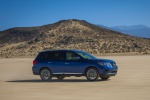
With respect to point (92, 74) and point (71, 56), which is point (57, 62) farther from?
point (92, 74)

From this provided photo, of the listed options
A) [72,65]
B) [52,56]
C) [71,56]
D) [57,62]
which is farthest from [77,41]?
[72,65]

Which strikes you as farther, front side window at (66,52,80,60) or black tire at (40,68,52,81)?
black tire at (40,68,52,81)

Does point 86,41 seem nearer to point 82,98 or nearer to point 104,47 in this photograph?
→ point 104,47

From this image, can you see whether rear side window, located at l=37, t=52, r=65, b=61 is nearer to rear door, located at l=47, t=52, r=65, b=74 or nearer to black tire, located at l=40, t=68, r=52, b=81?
rear door, located at l=47, t=52, r=65, b=74

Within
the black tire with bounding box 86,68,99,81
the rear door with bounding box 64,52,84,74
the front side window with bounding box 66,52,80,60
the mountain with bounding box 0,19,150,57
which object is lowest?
the black tire with bounding box 86,68,99,81

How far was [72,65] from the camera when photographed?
22891 millimetres

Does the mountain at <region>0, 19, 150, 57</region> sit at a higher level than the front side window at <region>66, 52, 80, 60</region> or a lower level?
higher

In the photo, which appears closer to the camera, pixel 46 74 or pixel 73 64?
pixel 73 64

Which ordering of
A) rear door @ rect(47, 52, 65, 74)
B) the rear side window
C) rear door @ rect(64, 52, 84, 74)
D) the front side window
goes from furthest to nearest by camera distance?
the rear side window → rear door @ rect(47, 52, 65, 74) → the front side window → rear door @ rect(64, 52, 84, 74)

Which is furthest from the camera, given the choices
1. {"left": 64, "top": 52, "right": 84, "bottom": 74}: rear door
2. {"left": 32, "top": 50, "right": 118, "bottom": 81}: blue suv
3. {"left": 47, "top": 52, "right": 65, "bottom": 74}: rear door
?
{"left": 47, "top": 52, "right": 65, "bottom": 74}: rear door

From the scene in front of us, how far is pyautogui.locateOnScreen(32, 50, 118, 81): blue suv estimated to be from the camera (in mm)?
22297

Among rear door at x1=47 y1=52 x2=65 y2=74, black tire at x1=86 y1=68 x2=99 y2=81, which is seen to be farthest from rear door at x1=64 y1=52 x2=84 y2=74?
black tire at x1=86 y1=68 x2=99 y2=81

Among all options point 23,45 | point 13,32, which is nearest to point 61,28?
point 23,45

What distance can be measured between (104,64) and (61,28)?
131 metres
